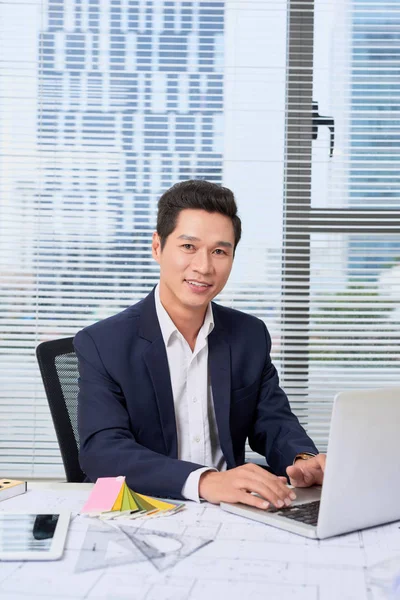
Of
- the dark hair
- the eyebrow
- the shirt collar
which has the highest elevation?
the dark hair

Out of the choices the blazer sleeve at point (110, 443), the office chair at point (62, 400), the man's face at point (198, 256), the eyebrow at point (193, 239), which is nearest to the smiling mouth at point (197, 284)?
the man's face at point (198, 256)

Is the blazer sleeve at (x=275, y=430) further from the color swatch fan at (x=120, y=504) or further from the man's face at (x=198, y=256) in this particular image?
the color swatch fan at (x=120, y=504)

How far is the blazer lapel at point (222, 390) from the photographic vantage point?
1.95m

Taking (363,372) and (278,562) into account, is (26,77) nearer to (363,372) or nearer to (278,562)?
(363,372)

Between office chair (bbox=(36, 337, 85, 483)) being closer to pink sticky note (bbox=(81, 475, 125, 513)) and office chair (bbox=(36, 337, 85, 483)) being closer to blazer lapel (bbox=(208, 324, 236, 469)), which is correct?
blazer lapel (bbox=(208, 324, 236, 469))

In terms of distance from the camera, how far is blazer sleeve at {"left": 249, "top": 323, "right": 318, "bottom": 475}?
1.91 meters

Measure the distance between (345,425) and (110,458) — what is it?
645 millimetres

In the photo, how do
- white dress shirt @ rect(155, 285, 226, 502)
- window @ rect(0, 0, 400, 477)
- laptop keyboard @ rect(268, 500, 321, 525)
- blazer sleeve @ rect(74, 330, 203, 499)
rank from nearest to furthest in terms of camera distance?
laptop keyboard @ rect(268, 500, 321, 525) → blazer sleeve @ rect(74, 330, 203, 499) → white dress shirt @ rect(155, 285, 226, 502) → window @ rect(0, 0, 400, 477)

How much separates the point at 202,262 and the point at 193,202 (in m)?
0.17

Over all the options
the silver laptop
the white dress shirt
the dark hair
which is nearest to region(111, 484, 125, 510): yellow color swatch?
the silver laptop

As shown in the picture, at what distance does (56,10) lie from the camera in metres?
3.23

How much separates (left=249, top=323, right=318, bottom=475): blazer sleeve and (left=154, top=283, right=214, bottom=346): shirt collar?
200 millimetres

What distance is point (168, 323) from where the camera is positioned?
6.50ft

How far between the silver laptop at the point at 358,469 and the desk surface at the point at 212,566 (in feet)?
0.08
